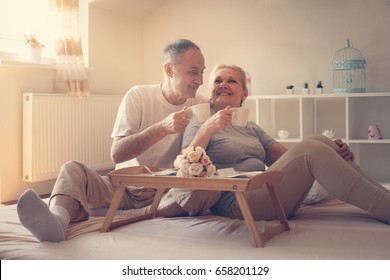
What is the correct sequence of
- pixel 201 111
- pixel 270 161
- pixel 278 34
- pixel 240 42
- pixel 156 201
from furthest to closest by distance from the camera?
pixel 240 42
pixel 278 34
pixel 270 161
pixel 156 201
pixel 201 111

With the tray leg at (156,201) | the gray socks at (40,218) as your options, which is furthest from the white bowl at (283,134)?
the gray socks at (40,218)

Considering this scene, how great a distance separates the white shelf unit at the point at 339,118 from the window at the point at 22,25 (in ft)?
5.21

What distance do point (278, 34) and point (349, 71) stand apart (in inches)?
26.6

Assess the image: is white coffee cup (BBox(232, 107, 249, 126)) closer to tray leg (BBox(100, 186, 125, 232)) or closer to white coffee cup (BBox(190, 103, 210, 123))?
white coffee cup (BBox(190, 103, 210, 123))

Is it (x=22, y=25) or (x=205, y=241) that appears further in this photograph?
(x=22, y=25)

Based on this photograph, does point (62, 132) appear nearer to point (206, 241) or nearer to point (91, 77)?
point (91, 77)

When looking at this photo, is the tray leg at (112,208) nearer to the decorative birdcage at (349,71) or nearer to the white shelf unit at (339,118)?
the white shelf unit at (339,118)

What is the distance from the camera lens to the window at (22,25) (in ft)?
12.7

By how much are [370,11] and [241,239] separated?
3.00m

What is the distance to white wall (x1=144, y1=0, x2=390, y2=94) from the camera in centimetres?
427

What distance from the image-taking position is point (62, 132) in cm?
397

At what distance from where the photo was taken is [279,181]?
6.38ft

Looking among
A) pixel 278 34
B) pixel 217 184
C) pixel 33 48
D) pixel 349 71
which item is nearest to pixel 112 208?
pixel 217 184
